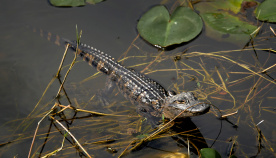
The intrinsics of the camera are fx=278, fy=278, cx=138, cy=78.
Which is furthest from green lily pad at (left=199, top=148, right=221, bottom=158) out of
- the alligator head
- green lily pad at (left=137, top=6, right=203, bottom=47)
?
green lily pad at (left=137, top=6, right=203, bottom=47)

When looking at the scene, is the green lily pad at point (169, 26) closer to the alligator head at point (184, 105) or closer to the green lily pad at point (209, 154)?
the alligator head at point (184, 105)

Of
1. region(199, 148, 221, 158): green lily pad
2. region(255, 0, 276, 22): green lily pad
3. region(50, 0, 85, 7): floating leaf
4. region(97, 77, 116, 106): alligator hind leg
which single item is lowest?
region(199, 148, 221, 158): green lily pad

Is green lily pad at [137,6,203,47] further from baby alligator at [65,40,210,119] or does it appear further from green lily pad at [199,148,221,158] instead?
green lily pad at [199,148,221,158]

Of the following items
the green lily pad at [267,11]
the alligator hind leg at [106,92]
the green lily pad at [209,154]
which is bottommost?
the green lily pad at [209,154]

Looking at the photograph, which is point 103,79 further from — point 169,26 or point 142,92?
point 169,26

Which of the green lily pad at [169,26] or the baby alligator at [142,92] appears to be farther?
the green lily pad at [169,26]

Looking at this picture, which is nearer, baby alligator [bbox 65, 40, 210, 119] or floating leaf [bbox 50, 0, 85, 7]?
baby alligator [bbox 65, 40, 210, 119]

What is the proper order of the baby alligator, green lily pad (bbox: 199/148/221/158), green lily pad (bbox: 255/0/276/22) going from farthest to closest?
green lily pad (bbox: 255/0/276/22), the baby alligator, green lily pad (bbox: 199/148/221/158)

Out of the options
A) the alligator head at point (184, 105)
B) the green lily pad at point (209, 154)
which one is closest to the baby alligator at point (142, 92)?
the alligator head at point (184, 105)
